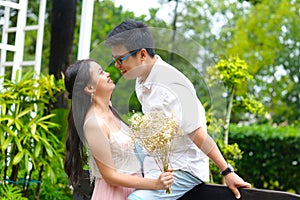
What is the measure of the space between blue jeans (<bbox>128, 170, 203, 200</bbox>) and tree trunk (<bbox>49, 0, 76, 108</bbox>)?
455 centimetres

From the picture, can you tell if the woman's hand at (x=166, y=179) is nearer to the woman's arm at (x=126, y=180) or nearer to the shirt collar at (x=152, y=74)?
the woman's arm at (x=126, y=180)

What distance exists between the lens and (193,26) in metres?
14.9

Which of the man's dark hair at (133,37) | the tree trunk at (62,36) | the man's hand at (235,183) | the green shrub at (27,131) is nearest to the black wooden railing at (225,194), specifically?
the man's hand at (235,183)

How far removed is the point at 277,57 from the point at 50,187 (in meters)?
8.75

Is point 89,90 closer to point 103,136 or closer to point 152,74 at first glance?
point 103,136

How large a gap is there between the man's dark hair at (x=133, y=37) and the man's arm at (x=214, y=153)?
0.38 metres

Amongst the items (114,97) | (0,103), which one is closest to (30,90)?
(0,103)

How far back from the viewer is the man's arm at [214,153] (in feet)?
8.19

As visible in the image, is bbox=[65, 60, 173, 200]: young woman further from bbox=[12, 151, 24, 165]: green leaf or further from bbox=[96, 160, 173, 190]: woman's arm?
bbox=[12, 151, 24, 165]: green leaf

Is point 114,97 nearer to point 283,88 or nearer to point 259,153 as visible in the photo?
point 259,153

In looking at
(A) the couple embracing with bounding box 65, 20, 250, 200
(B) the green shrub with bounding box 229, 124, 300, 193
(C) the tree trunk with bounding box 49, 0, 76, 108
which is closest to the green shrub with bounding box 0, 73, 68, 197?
(A) the couple embracing with bounding box 65, 20, 250, 200

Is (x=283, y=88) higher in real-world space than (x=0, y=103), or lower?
higher

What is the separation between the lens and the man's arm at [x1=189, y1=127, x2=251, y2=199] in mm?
2496

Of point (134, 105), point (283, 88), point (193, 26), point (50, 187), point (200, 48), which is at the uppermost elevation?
point (193, 26)
